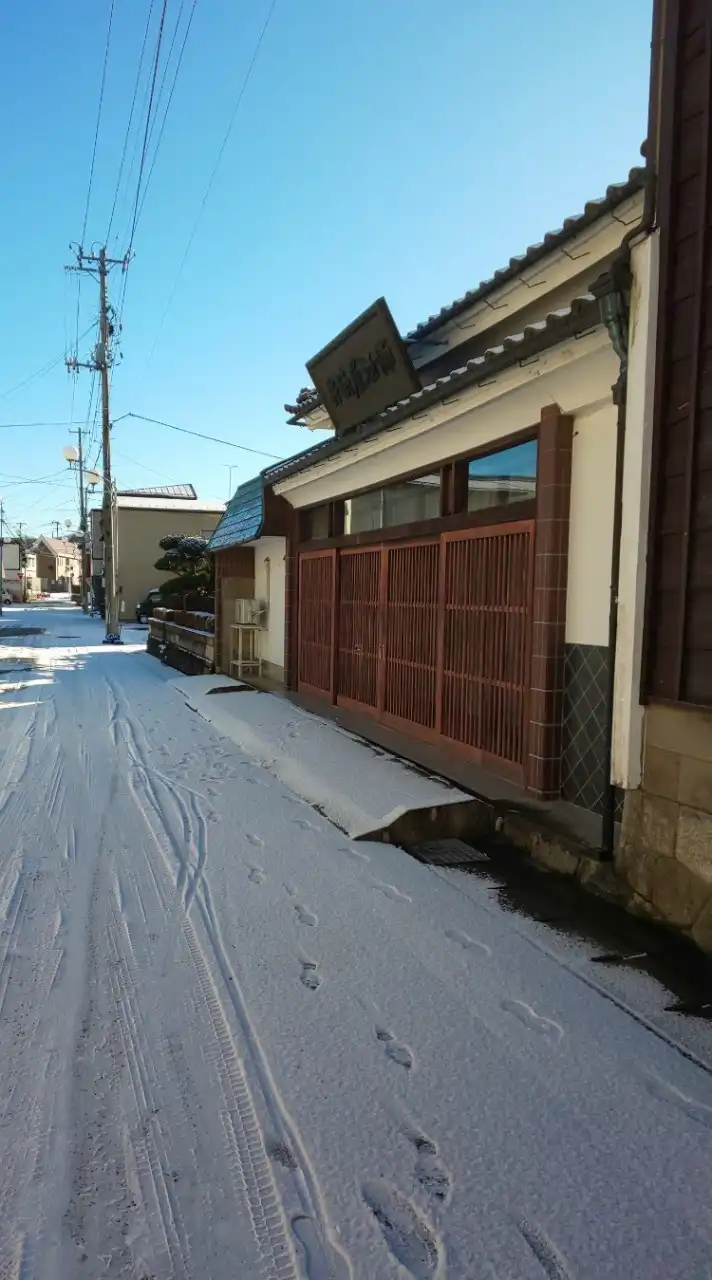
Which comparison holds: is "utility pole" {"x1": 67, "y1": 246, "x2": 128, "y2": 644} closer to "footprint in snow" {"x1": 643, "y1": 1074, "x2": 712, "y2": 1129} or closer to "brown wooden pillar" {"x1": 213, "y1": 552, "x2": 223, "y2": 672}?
"brown wooden pillar" {"x1": 213, "y1": 552, "x2": 223, "y2": 672}

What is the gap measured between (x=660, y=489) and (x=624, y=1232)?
2922 mm

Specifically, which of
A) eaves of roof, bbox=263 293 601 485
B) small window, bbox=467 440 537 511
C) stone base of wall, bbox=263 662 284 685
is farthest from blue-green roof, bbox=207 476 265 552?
small window, bbox=467 440 537 511

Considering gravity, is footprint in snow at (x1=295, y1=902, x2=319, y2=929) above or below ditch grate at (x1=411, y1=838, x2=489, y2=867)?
above

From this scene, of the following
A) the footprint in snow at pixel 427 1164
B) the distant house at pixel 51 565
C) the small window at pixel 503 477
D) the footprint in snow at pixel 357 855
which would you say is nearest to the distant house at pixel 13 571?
the distant house at pixel 51 565

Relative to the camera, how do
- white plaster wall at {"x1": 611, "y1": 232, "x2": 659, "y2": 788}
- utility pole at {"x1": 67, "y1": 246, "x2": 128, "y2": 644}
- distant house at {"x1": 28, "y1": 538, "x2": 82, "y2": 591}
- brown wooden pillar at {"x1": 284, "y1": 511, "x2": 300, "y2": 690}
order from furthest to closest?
distant house at {"x1": 28, "y1": 538, "x2": 82, "y2": 591} → utility pole at {"x1": 67, "y1": 246, "x2": 128, "y2": 644} → brown wooden pillar at {"x1": 284, "y1": 511, "x2": 300, "y2": 690} → white plaster wall at {"x1": 611, "y1": 232, "x2": 659, "y2": 788}

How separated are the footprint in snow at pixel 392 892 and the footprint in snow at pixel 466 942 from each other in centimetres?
43

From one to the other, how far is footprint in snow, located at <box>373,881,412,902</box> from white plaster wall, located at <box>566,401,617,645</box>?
199 centimetres

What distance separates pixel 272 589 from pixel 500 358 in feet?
27.9

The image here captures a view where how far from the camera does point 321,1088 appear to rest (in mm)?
2523

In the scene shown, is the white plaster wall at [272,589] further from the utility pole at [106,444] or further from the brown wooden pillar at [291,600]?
the utility pole at [106,444]

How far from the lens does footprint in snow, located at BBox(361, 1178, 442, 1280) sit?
188 centimetres

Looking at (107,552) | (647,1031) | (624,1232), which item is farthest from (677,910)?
(107,552)

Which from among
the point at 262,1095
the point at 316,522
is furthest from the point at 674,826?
the point at 316,522

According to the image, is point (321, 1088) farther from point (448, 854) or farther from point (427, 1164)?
point (448, 854)
